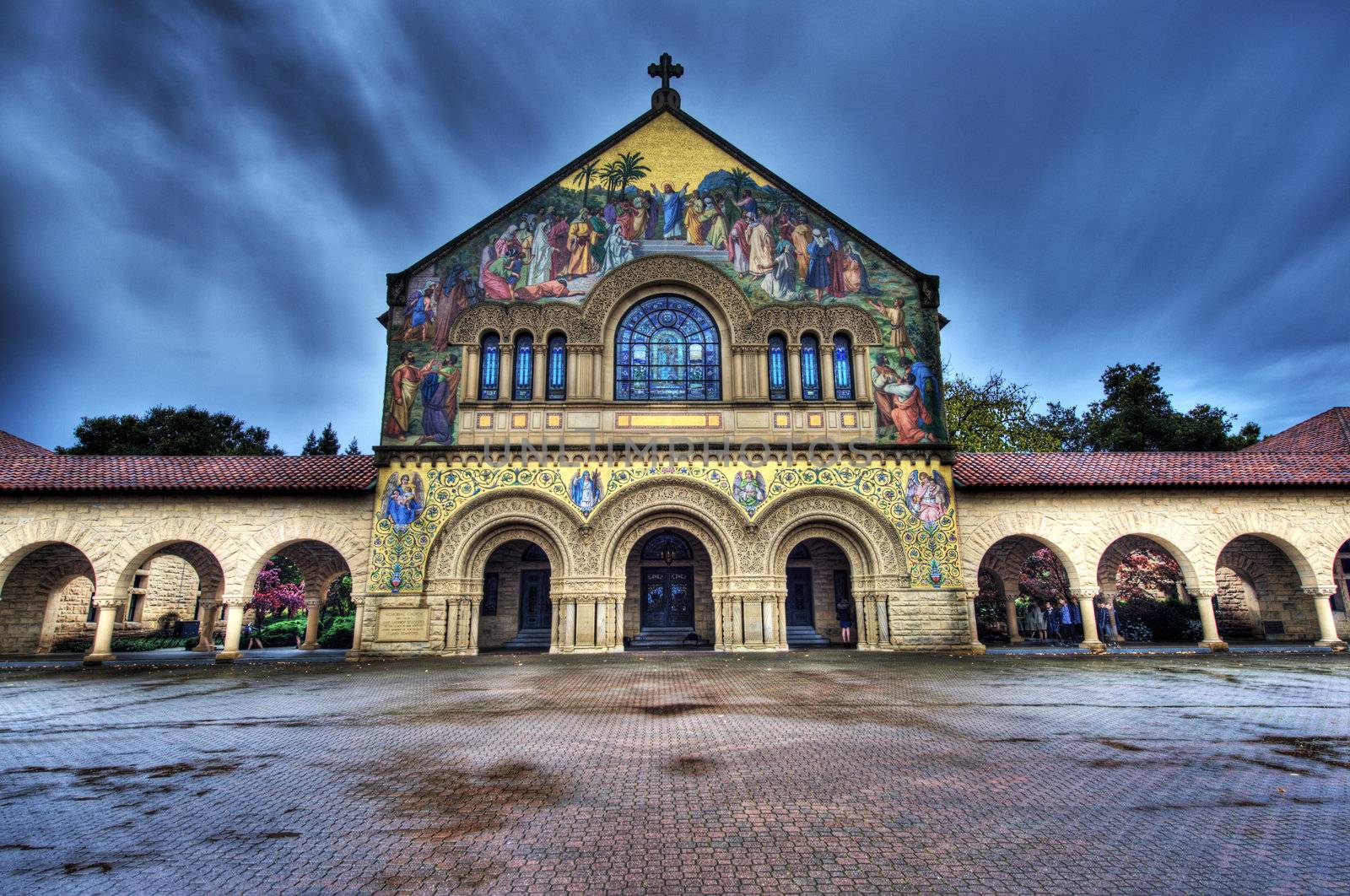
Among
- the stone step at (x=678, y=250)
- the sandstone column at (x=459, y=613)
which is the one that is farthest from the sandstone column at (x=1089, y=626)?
the sandstone column at (x=459, y=613)

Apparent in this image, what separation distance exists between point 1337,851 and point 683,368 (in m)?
16.4

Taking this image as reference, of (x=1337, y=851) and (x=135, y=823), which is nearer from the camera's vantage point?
(x=1337, y=851)

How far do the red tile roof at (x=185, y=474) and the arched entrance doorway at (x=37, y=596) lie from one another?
3.27 m

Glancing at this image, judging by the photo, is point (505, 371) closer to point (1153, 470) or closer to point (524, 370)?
point (524, 370)

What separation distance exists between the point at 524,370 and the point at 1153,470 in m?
17.8

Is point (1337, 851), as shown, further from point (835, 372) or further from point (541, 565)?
point (541, 565)

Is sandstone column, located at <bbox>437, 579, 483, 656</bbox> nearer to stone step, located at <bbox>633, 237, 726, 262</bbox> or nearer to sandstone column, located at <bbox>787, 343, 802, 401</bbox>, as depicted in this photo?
sandstone column, located at <bbox>787, 343, 802, 401</bbox>

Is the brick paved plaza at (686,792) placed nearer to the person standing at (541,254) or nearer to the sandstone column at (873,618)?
the sandstone column at (873,618)

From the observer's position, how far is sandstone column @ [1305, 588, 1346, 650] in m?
17.5

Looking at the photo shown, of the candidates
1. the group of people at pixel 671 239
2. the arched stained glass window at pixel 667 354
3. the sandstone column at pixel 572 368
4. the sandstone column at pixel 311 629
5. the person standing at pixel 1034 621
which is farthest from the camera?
the person standing at pixel 1034 621

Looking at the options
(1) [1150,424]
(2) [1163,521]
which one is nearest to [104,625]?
(2) [1163,521]

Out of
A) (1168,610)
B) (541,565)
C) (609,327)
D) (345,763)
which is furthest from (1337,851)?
(1168,610)

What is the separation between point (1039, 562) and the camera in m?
28.0

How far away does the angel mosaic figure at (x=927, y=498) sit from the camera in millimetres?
17906
